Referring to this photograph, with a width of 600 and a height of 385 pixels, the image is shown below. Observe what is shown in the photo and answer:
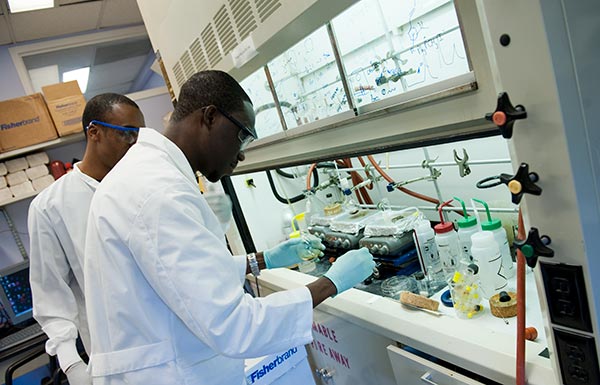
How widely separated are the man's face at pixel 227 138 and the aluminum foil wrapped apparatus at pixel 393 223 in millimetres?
755

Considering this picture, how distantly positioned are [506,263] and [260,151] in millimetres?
1065

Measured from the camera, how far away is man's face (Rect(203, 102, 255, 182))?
1.13 metres

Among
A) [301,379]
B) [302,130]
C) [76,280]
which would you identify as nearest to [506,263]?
[302,130]

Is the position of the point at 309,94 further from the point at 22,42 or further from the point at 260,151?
the point at 22,42

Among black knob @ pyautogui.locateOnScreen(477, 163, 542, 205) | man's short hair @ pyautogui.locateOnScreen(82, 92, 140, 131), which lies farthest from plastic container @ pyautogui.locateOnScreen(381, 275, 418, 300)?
man's short hair @ pyautogui.locateOnScreen(82, 92, 140, 131)

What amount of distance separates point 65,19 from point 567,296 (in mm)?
4244

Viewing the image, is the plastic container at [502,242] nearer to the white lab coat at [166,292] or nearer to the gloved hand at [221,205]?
the white lab coat at [166,292]

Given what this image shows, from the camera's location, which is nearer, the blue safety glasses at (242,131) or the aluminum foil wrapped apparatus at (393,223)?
the blue safety glasses at (242,131)

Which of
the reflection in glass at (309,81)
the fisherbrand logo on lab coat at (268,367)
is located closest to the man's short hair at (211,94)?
the reflection in glass at (309,81)

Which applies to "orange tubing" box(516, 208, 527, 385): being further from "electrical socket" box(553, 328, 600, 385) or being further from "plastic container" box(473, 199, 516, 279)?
"plastic container" box(473, 199, 516, 279)

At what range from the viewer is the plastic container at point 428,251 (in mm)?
1517

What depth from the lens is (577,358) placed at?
28.1 inches

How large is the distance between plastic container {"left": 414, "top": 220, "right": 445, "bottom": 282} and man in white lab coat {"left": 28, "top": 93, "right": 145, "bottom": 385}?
1.31 meters

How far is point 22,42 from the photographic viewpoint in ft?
12.1
